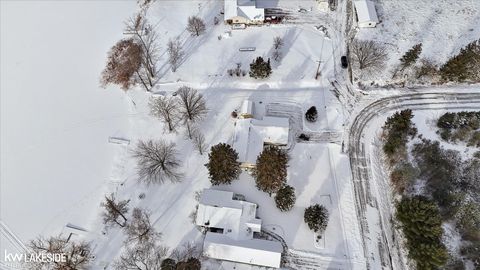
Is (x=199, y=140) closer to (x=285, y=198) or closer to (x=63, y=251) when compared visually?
(x=285, y=198)

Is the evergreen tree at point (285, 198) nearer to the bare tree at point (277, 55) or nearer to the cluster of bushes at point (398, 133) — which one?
the cluster of bushes at point (398, 133)

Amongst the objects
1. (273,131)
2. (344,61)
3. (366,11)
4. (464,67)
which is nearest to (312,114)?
(273,131)

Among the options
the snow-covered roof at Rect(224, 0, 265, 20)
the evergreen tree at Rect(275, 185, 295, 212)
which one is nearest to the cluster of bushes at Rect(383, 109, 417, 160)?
the evergreen tree at Rect(275, 185, 295, 212)

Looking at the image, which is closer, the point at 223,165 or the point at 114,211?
the point at 114,211

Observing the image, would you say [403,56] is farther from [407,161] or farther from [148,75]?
[148,75]

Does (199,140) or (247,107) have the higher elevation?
(247,107)
